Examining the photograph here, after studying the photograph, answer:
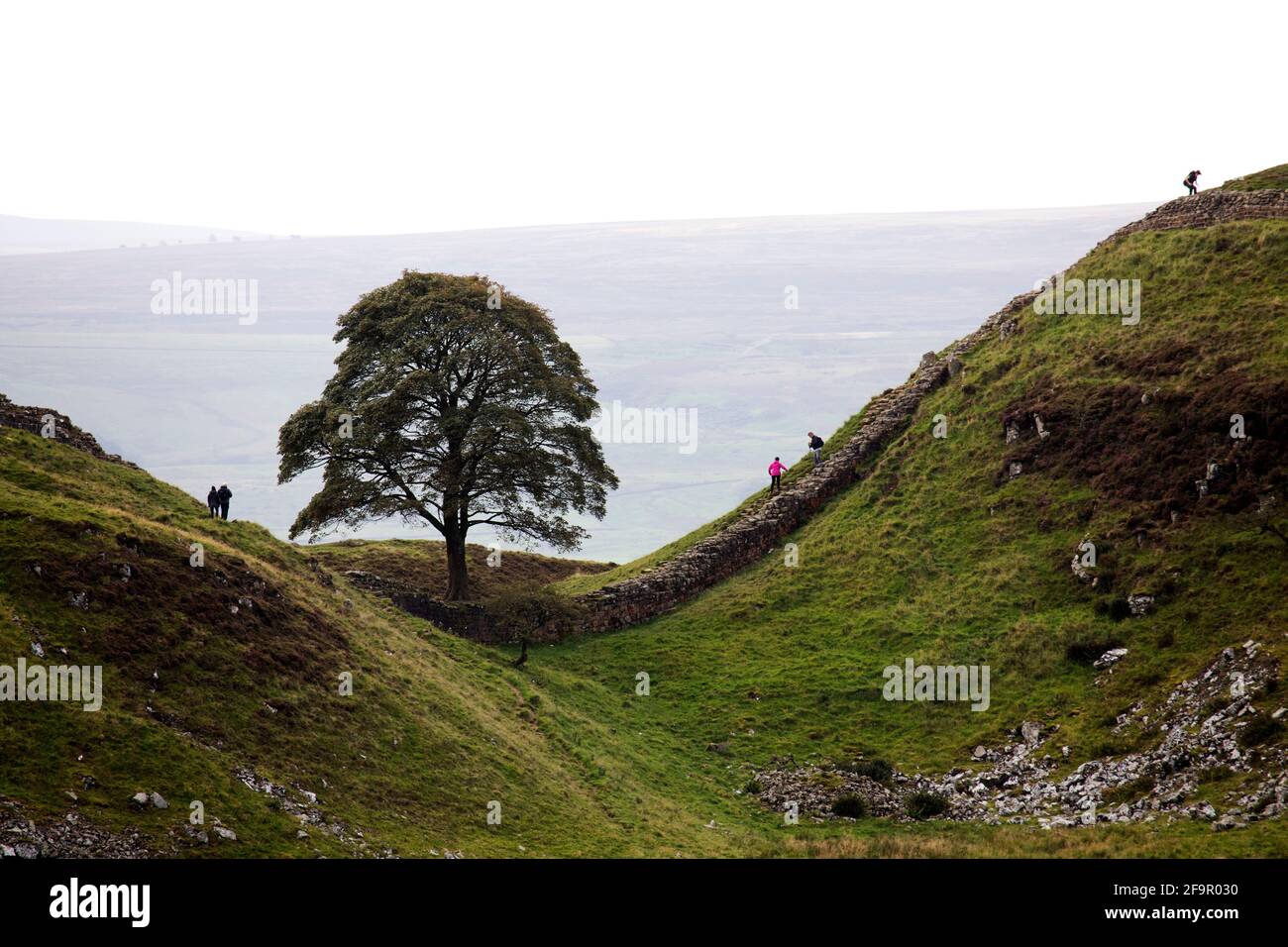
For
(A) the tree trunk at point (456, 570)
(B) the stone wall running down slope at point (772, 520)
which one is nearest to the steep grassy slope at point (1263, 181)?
(B) the stone wall running down slope at point (772, 520)

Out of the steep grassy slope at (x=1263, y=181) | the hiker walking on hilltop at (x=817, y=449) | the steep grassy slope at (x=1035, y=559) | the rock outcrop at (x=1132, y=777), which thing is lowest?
the rock outcrop at (x=1132, y=777)

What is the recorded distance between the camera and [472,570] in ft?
188

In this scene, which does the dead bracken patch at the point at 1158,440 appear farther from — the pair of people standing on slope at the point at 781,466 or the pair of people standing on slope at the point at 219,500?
the pair of people standing on slope at the point at 219,500

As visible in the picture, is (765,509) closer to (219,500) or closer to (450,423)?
(450,423)

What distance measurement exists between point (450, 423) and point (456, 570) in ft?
20.8

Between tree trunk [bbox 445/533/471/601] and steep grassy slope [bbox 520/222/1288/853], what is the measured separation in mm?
6240

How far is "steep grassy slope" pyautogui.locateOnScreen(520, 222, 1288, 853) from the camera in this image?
37156mm

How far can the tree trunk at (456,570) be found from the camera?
51.4 meters

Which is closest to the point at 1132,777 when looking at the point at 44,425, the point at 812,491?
the point at 812,491

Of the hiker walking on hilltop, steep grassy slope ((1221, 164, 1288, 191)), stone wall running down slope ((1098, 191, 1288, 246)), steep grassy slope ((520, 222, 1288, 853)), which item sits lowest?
steep grassy slope ((520, 222, 1288, 853))

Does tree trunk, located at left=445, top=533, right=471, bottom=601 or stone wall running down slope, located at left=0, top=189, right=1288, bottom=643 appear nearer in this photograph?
stone wall running down slope, located at left=0, top=189, right=1288, bottom=643

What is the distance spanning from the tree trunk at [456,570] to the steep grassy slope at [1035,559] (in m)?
6.24

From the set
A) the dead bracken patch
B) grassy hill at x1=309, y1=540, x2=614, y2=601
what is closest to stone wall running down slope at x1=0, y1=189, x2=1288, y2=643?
grassy hill at x1=309, y1=540, x2=614, y2=601

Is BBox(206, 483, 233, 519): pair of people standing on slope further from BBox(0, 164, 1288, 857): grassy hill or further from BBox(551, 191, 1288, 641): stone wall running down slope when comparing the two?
BBox(551, 191, 1288, 641): stone wall running down slope
